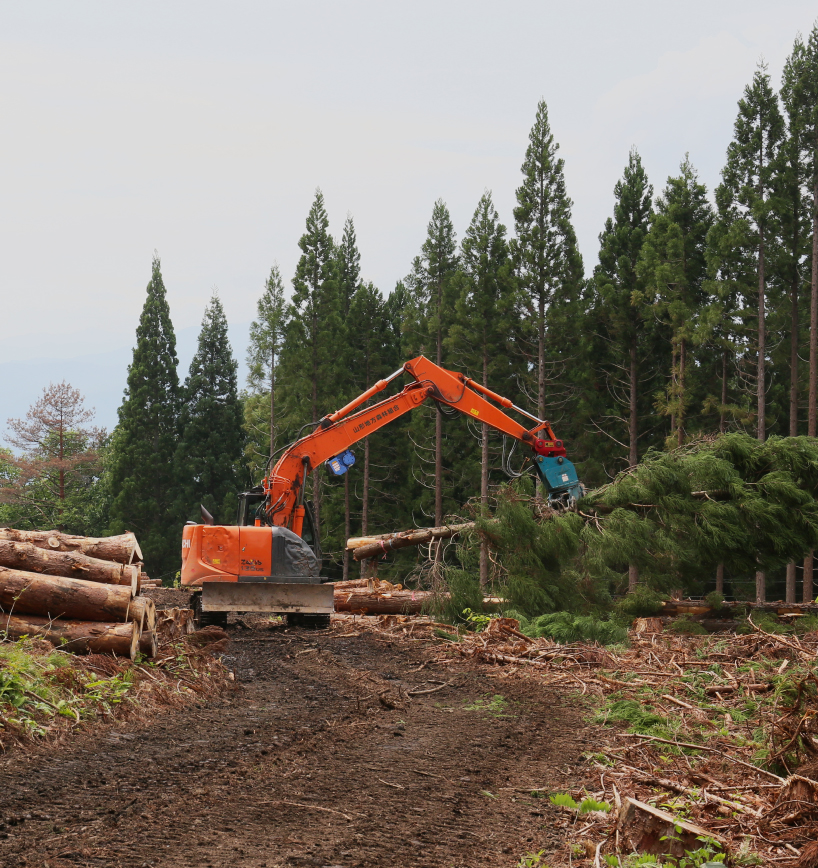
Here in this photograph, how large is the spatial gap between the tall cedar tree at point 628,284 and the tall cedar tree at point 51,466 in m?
24.3

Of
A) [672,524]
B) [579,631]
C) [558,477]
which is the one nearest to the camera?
[579,631]

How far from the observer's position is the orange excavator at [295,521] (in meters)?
11.8

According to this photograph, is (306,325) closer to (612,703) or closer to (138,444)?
(138,444)

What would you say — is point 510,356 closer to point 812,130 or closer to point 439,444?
point 439,444

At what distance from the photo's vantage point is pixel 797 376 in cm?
2753

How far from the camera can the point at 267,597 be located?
1191 cm

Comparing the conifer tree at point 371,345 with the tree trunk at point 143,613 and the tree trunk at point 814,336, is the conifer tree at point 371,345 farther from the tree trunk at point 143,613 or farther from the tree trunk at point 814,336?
the tree trunk at point 143,613

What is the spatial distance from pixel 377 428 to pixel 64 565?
21.1 feet

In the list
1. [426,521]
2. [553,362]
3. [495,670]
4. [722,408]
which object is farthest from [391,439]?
[495,670]

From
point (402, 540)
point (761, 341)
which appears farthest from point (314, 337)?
point (402, 540)

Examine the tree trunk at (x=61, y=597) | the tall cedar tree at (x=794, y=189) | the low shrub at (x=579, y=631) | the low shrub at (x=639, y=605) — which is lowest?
the low shrub at (x=579, y=631)

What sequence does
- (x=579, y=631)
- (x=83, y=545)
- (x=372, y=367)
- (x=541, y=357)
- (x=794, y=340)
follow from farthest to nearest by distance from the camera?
1. (x=372, y=367)
2. (x=541, y=357)
3. (x=794, y=340)
4. (x=579, y=631)
5. (x=83, y=545)

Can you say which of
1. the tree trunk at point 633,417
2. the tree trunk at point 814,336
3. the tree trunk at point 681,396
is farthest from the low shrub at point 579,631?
the tree trunk at point 633,417

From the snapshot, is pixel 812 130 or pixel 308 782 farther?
pixel 812 130
